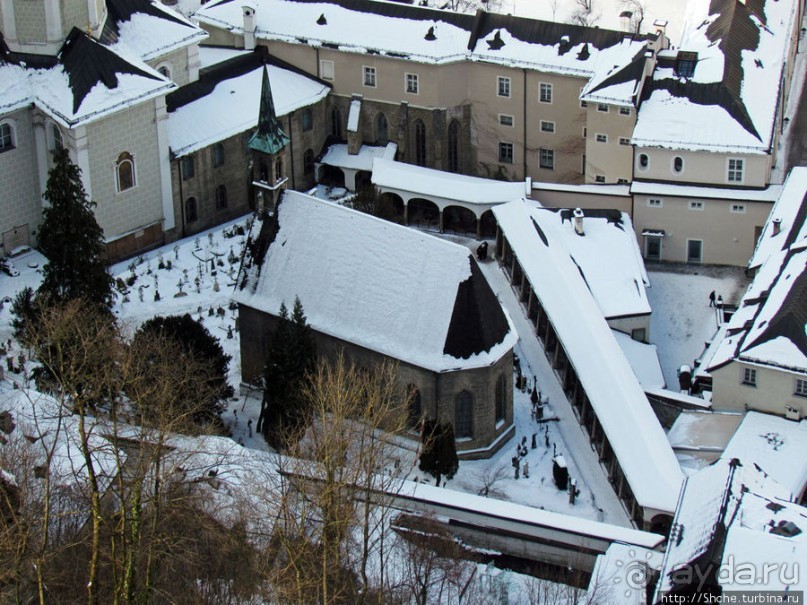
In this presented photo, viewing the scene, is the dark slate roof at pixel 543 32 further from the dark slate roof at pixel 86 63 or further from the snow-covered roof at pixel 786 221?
the dark slate roof at pixel 86 63

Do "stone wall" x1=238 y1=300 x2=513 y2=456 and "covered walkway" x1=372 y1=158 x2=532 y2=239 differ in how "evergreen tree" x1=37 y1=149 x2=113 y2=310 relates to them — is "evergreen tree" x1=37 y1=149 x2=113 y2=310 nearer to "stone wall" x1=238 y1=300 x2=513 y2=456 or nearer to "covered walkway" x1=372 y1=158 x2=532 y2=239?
"stone wall" x1=238 y1=300 x2=513 y2=456

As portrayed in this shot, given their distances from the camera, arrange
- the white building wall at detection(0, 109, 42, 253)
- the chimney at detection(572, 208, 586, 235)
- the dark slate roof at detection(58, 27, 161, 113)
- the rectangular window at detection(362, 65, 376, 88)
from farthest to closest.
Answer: the rectangular window at detection(362, 65, 376, 88) < the chimney at detection(572, 208, 586, 235) < the white building wall at detection(0, 109, 42, 253) < the dark slate roof at detection(58, 27, 161, 113)

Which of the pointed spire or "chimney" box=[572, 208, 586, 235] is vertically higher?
the pointed spire

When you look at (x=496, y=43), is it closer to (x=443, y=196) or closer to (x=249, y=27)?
(x=443, y=196)

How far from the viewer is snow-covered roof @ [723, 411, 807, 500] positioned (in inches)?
2623

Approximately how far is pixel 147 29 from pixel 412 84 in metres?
15.5

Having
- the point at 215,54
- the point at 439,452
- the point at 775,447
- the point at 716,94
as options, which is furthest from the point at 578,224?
the point at 215,54

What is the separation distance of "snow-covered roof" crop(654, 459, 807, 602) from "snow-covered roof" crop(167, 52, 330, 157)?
121 feet

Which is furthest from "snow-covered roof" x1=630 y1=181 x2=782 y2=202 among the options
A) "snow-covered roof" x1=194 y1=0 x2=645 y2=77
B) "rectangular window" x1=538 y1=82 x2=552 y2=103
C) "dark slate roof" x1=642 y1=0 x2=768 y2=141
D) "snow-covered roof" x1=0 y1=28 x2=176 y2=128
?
→ "snow-covered roof" x1=0 y1=28 x2=176 y2=128

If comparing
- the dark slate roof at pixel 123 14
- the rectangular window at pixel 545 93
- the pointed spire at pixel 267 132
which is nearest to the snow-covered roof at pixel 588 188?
the rectangular window at pixel 545 93

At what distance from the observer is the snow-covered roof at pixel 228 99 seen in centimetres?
8719

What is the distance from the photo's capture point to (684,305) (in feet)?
277

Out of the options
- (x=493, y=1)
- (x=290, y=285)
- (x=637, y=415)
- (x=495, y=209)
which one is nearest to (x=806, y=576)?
(x=637, y=415)

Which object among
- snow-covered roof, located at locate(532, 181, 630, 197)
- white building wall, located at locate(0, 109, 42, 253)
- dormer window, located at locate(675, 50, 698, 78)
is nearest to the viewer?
white building wall, located at locate(0, 109, 42, 253)
